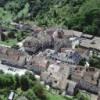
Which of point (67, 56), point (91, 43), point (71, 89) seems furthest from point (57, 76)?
point (91, 43)

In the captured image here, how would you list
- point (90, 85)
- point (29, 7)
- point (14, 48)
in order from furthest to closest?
point (29, 7) → point (14, 48) → point (90, 85)

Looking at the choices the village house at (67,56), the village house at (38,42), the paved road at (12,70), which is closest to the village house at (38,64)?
the paved road at (12,70)

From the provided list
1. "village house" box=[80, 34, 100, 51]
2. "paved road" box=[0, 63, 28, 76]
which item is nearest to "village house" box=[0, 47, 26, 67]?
"paved road" box=[0, 63, 28, 76]

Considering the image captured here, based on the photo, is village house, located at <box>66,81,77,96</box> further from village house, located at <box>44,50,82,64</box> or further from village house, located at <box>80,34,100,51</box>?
village house, located at <box>80,34,100,51</box>

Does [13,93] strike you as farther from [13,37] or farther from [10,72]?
[13,37]

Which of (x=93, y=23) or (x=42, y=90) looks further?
(x=93, y=23)

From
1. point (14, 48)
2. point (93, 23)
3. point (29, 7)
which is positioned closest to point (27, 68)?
point (14, 48)
